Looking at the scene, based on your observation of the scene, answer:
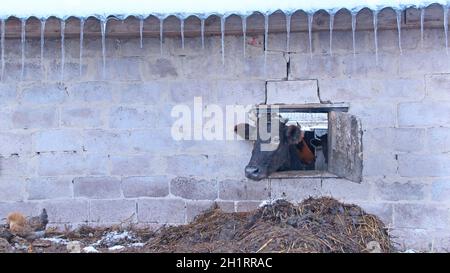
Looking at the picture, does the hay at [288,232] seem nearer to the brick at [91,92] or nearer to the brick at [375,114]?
the brick at [375,114]

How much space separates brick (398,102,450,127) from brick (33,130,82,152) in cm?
356

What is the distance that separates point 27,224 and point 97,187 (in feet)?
2.74

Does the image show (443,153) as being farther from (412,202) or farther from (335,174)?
(335,174)

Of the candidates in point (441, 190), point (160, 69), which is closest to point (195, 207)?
point (160, 69)

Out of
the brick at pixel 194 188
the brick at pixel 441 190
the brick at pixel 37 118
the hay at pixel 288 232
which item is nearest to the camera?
the hay at pixel 288 232

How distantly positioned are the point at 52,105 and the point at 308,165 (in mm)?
A: 3243

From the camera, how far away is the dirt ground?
542 centimetres

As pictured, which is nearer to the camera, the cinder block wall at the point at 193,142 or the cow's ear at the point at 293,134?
the cinder block wall at the point at 193,142

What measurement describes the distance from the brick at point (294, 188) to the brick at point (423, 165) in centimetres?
92

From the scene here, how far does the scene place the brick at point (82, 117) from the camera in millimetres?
7172

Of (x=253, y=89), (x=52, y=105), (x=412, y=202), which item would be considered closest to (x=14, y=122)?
(x=52, y=105)

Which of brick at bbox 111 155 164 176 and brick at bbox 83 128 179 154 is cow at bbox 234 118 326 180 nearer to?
brick at bbox 83 128 179 154

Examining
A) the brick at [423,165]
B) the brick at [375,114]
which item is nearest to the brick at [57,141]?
the brick at [375,114]

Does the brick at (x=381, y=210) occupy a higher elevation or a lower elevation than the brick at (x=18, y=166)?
lower
